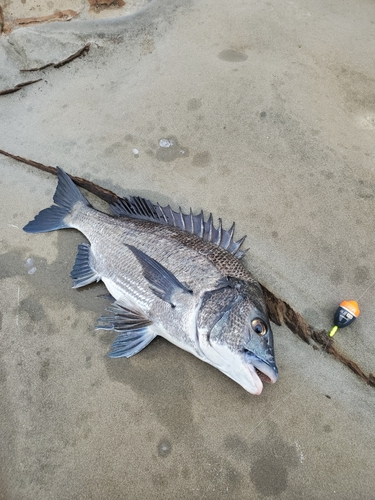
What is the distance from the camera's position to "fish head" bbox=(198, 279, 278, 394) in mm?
2217

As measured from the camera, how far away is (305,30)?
14.7 ft

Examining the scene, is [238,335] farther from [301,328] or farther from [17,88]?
[17,88]

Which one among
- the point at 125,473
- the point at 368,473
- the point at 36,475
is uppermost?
the point at 368,473

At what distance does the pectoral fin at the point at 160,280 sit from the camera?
2.56 m

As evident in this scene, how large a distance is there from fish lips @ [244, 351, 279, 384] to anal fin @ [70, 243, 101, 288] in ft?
4.70

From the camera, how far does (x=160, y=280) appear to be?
261 cm

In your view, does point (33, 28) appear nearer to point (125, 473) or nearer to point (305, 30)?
point (305, 30)

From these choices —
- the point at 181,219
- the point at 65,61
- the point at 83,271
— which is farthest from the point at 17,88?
the point at 181,219

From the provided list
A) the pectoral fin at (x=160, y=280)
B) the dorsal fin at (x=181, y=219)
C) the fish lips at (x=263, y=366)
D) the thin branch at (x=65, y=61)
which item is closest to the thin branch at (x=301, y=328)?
the dorsal fin at (x=181, y=219)

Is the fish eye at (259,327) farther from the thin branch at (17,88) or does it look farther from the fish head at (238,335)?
the thin branch at (17,88)

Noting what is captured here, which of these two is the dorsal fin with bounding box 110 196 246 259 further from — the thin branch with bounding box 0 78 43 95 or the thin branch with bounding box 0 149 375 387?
the thin branch with bounding box 0 78 43 95

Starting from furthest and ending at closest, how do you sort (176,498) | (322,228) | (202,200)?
(202,200)
(322,228)
(176,498)

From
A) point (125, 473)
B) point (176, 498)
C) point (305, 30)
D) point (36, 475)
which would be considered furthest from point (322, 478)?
point (305, 30)

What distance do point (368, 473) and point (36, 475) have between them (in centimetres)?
202
